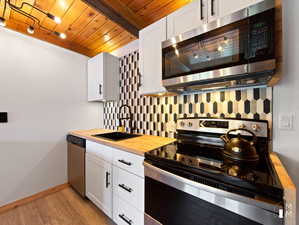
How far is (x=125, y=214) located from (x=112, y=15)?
213 centimetres

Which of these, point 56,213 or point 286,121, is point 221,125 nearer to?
point 286,121

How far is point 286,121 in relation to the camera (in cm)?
96

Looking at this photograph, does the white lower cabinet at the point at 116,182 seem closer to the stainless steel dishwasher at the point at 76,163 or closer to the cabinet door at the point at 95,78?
the stainless steel dishwasher at the point at 76,163

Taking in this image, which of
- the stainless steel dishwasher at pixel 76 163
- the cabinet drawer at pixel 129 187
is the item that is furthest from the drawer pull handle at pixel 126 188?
the stainless steel dishwasher at pixel 76 163

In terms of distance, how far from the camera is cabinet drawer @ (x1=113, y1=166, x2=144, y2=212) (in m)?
1.14

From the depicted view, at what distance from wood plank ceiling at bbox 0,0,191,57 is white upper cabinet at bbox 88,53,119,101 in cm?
29

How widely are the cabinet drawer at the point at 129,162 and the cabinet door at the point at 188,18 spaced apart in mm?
1178

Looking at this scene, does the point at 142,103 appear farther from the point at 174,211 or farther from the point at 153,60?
the point at 174,211

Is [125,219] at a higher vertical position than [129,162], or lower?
lower

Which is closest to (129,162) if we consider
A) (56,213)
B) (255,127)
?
(255,127)

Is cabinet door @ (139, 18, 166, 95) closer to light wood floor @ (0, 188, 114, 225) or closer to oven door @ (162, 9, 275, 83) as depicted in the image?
oven door @ (162, 9, 275, 83)

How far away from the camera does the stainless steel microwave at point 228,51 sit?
79cm

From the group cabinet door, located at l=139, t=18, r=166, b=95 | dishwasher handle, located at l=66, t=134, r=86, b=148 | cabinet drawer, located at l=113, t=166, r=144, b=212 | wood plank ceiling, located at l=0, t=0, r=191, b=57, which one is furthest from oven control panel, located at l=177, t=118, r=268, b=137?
dishwasher handle, located at l=66, t=134, r=86, b=148

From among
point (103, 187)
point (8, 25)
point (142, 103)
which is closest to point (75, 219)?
point (103, 187)
